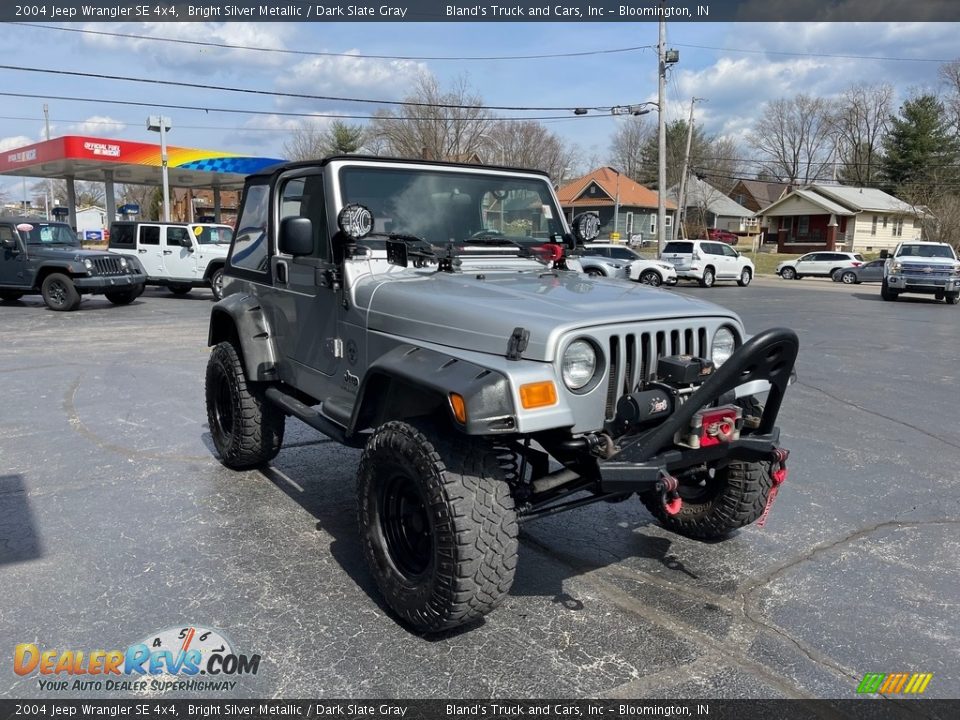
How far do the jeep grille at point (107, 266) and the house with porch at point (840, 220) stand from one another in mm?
49184

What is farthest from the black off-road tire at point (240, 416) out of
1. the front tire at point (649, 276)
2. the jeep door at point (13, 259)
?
the front tire at point (649, 276)

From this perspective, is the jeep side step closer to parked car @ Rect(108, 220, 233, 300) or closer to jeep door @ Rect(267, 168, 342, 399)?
jeep door @ Rect(267, 168, 342, 399)

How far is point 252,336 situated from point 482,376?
2.51 meters

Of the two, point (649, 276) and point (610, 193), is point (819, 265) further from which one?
point (610, 193)

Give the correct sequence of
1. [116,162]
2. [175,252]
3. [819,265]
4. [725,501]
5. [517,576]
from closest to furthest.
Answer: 1. [517,576]
2. [725,501]
3. [175,252]
4. [116,162]
5. [819,265]

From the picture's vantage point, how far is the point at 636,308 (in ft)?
10.5

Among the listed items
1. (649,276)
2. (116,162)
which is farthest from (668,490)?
(116,162)

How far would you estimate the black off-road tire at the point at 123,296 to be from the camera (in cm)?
1691

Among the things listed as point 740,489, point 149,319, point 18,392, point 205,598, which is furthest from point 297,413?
point 149,319

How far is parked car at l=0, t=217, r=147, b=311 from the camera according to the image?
51.1ft

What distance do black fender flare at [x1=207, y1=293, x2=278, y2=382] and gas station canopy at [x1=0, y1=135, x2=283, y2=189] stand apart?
2464cm

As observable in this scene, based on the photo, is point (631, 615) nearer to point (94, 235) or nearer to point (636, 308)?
point (636, 308)

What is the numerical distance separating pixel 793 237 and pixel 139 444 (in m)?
58.8

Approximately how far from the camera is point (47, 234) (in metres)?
16.2
